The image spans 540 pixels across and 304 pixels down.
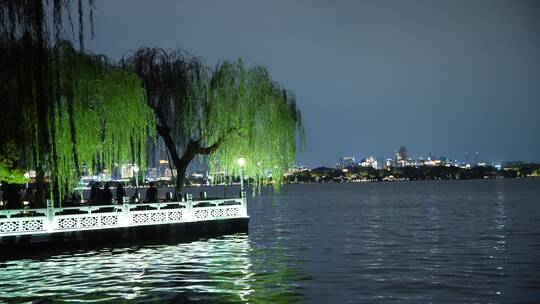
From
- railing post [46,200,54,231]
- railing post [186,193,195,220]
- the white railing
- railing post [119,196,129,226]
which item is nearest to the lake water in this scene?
railing post [46,200,54,231]

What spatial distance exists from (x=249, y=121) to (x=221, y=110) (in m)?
1.47

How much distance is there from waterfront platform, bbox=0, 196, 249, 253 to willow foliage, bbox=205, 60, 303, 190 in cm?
217

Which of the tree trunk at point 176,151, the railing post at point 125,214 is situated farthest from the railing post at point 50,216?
the tree trunk at point 176,151

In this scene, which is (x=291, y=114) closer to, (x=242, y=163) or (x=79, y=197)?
(x=242, y=163)

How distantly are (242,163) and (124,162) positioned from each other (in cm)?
576

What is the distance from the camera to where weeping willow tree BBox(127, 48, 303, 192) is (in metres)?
31.1

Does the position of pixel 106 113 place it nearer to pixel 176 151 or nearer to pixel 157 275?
pixel 176 151

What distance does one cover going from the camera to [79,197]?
34.4m

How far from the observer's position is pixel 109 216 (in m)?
26.6

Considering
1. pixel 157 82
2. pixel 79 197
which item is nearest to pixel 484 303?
pixel 157 82

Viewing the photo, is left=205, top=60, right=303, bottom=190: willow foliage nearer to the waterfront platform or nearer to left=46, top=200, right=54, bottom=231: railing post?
the waterfront platform

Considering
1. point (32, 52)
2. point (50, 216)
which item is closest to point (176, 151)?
Result: point (50, 216)

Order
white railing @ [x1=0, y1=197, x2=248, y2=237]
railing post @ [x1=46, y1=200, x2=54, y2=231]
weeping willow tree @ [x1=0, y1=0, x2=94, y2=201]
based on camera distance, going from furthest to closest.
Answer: railing post @ [x1=46, y1=200, x2=54, y2=231] < white railing @ [x1=0, y1=197, x2=248, y2=237] < weeping willow tree @ [x1=0, y1=0, x2=94, y2=201]

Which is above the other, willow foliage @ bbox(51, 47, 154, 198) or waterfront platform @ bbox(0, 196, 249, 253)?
willow foliage @ bbox(51, 47, 154, 198)
